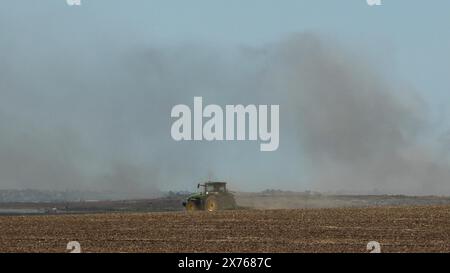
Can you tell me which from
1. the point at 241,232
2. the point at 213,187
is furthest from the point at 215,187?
the point at 241,232

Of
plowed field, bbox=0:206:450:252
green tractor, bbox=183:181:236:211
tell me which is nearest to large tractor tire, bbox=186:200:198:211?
green tractor, bbox=183:181:236:211

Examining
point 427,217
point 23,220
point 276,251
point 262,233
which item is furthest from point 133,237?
point 427,217

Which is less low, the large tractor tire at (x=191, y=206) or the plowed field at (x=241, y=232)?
the large tractor tire at (x=191, y=206)

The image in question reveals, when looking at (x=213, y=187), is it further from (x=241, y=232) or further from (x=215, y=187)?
(x=241, y=232)

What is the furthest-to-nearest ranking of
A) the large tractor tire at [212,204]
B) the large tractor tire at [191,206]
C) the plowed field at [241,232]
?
the large tractor tire at [191,206], the large tractor tire at [212,204], the plowed field at [241,232]

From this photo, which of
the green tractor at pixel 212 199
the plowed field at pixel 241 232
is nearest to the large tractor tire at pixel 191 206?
the green tractor at pixel 212 199

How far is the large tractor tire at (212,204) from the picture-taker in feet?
191

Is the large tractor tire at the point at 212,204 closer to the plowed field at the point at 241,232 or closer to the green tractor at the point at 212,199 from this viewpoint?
the green tractor at the point at 212,199

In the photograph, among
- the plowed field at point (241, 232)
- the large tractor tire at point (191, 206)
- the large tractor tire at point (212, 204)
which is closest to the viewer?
the plowed field at point (241, 232)

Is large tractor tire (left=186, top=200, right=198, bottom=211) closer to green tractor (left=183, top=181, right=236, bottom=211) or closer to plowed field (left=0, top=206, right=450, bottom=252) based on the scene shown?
green tractor (left=183, top=181, right=236, bottom=211)

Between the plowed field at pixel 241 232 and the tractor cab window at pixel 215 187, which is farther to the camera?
the tractor cab window at pixel 215 187

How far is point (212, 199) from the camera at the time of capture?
58.4 metres

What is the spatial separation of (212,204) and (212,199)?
1.21ft
